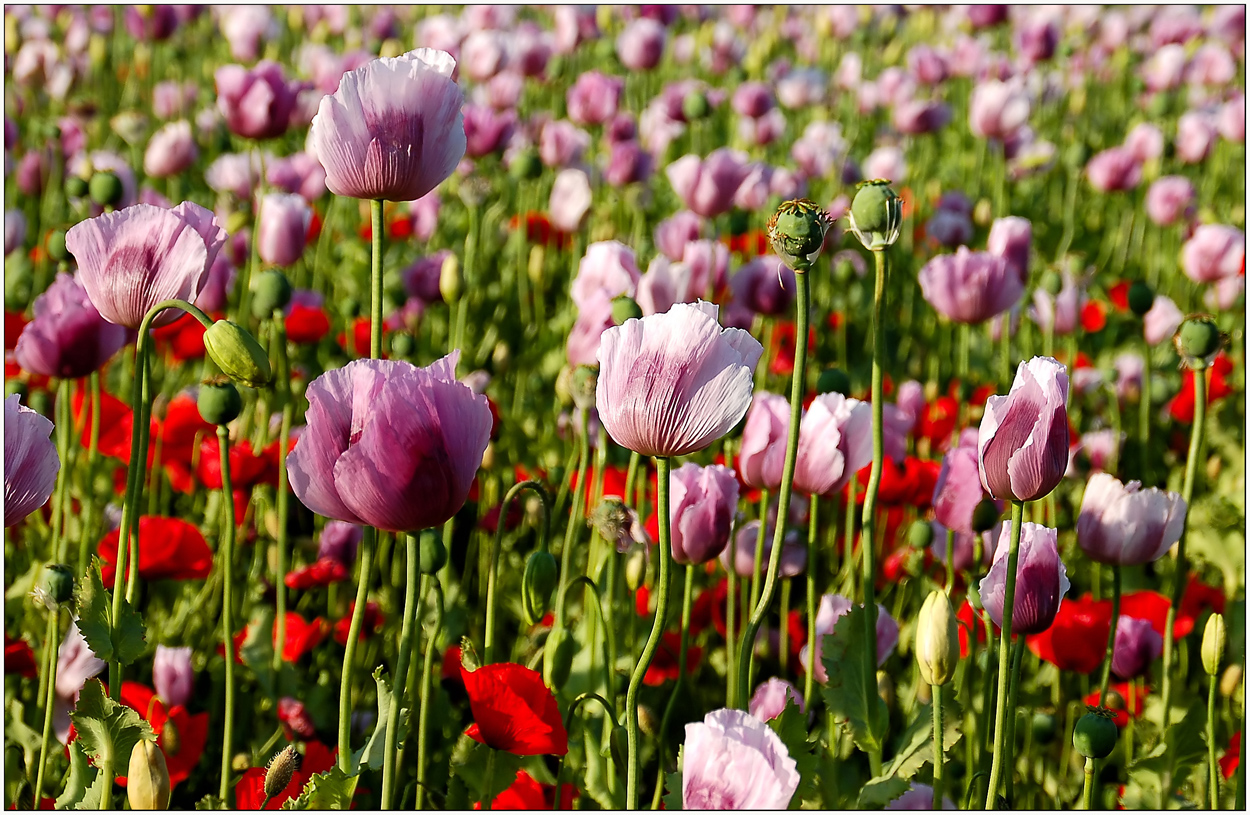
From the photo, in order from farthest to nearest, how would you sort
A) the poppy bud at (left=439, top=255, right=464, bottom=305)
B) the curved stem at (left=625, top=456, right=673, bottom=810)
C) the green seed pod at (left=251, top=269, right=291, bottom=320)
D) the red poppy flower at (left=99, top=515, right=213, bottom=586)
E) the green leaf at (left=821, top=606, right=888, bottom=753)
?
the poppy bud at (left=439, top=255, right=464, bottom=305)
the green seed pod at (left=251, top=269, right=291, bottom=320)
the red poppy flower at (left=99, top=515, right=213, bottom=586)
the green leaf at (left=821, top=606, right=888, bottom=753)
the curved stem at (left=625, top=456, right=673, bottom=810)

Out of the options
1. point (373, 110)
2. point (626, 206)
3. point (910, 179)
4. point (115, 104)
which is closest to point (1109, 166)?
point (910, 179)

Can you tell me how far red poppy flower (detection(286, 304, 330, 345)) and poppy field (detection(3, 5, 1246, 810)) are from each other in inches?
1.1

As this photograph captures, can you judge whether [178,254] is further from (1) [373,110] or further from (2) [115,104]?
(2) [115,104]

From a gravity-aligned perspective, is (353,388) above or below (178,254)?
below

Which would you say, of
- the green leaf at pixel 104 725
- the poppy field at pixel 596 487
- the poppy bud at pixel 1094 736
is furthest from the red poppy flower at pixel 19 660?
the poppy bud at pixel 1094 736

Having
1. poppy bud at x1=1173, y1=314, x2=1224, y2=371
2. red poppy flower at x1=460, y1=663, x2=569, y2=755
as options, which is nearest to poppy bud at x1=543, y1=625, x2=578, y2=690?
red poppy flower at x1=460, y1=663, x2=569, y2=755

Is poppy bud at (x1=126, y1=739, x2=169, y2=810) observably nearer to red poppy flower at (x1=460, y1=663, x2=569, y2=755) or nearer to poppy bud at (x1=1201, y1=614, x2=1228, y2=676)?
red poppy flower at (x1=460, y1=663, x2=569, y2=755)

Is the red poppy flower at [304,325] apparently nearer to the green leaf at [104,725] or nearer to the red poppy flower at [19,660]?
the red poppy flower at [19,660]

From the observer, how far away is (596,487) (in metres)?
1.70

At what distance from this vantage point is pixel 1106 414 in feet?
8.16

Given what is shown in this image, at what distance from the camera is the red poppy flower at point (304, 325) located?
215cm

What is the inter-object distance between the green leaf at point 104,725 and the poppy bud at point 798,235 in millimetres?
658

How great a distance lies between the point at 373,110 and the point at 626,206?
2601 mm

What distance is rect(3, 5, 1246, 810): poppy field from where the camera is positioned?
91cm
